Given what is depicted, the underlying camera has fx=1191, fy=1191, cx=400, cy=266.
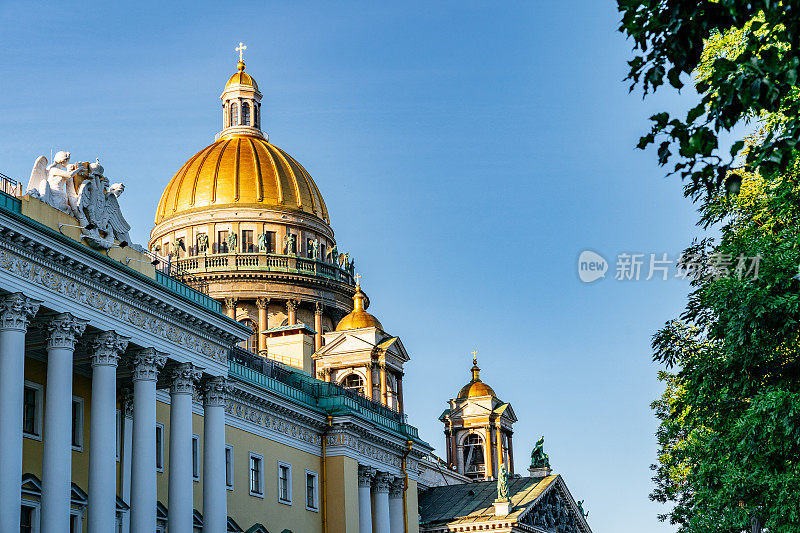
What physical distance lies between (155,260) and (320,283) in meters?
39.6

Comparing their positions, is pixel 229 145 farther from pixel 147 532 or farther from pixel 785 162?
pixel 785 162

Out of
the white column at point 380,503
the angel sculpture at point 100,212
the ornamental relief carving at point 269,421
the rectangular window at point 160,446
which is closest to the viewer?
the angel sculpture at point 100,212

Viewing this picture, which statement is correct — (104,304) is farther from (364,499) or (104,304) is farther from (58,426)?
(364,499)

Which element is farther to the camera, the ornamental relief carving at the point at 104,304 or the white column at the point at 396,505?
the white column at the point at 396,505

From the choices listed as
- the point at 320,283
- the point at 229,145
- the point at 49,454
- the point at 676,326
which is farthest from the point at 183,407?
the point at 229,145

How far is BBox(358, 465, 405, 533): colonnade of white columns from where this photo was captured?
1879 inches

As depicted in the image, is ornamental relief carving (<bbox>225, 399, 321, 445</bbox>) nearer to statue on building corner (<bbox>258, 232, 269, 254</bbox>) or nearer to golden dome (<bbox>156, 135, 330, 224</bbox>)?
statue on building corner (<bbox>258, 232, 269, 254</bbox>)

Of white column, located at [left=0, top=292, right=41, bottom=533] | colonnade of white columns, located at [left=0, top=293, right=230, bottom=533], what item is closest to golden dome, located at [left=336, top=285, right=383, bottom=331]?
colonnade of white columns, located at [left=0, top=293, right=230, bottom=533]

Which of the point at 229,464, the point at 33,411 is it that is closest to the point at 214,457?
the point at 229,464

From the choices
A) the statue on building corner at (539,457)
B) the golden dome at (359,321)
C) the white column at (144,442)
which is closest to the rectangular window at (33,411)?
the white column at (144,442)

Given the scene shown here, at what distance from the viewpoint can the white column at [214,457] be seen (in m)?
35.7

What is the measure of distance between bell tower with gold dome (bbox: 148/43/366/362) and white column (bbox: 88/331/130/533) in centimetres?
3863

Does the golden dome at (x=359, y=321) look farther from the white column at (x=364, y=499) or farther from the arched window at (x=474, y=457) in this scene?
the white column at (x=364, y=499)

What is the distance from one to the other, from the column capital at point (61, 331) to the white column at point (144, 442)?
11.5ft
